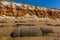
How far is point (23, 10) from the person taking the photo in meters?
40.3

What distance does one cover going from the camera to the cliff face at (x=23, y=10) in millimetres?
36938

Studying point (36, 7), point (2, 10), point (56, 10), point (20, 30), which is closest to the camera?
point (20, 30)

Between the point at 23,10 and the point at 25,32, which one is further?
the point at 23,10

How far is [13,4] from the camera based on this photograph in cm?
3797

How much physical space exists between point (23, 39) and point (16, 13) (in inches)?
1236

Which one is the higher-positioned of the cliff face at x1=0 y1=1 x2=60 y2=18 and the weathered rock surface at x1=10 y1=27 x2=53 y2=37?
the cliff face at x1=0 y1=1 x2=60 y2=18

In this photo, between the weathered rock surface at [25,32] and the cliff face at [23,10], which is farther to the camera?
the cliff face at [23,10]

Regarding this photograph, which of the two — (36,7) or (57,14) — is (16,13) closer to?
(36,7)

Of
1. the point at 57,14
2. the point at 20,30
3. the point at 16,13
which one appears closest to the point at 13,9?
the point at 16,13

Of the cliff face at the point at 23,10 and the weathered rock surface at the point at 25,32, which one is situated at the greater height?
the cliff face at the point at 23,10

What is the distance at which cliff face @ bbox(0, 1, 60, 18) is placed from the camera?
3694 centimetres

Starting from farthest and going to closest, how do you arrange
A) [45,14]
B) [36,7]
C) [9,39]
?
[45,14]
[36,7]
[9,39]

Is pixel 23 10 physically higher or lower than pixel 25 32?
higher

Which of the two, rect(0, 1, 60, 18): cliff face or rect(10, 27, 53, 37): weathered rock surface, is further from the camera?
rect(0, 1, 60, 18): cliff face
